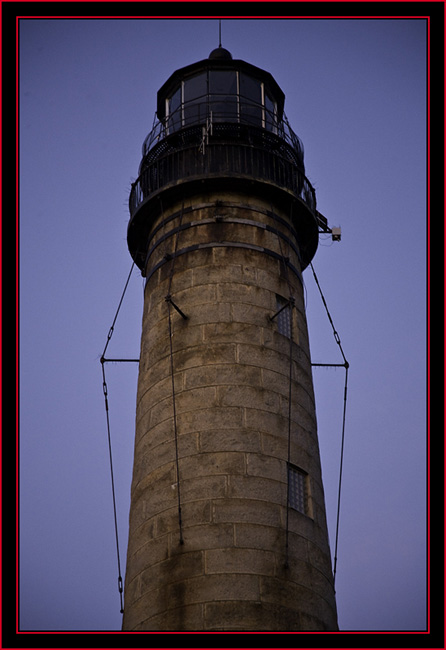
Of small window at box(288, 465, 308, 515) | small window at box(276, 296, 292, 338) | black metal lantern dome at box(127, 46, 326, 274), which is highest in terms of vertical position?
black metal lantern dome at box(127, 46, 326, 274)

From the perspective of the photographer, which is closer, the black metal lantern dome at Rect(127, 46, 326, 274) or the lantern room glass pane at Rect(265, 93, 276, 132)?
the black metal lantern dome at Rect(127, 46, 326, 274)

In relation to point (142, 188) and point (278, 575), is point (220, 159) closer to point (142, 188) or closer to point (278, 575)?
point (142, 188)

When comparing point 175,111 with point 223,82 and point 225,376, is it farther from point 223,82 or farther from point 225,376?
point 225,376

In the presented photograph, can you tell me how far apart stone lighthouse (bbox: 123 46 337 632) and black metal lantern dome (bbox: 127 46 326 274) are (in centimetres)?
6

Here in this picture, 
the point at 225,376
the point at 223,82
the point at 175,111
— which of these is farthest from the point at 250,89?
the point at 225,376

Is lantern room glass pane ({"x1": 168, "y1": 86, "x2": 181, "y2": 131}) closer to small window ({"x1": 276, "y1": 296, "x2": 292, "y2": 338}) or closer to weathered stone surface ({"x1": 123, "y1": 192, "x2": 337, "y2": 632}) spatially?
weathered stone surface ({"x1": 123, "y1": 192, "x2": 337, "y2": 632})

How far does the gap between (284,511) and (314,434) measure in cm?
349

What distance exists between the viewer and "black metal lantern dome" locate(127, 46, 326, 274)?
1215 inches

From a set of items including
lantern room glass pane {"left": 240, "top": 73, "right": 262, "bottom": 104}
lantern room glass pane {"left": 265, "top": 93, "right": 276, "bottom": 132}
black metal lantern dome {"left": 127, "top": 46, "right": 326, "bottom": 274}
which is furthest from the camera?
lantern room glass pane {"left": 240, "top": 73, "right": 262, "bottom": 104}

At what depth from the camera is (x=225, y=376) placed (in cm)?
2695

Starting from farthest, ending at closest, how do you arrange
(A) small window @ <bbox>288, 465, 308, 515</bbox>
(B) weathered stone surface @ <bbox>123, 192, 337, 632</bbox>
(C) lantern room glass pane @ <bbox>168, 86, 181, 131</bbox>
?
(C) lantern room glass pane @ <bbox>168, 86, 181, 131</bbox>
(A) small window @ <bbox>288, 465, 308, 515</bbox>
(B) weathered stone surface @ <bbox>123, 192, 337, 632</bbox>

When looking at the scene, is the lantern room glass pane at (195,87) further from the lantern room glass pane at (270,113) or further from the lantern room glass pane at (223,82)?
the lantern room glass pane at (270,113)

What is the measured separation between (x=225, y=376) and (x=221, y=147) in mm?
8083

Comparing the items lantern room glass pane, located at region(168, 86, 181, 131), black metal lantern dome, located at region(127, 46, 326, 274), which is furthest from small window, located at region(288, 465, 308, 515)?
Result: lantern room glass pane, located at region(168, 86, 181, 131)
